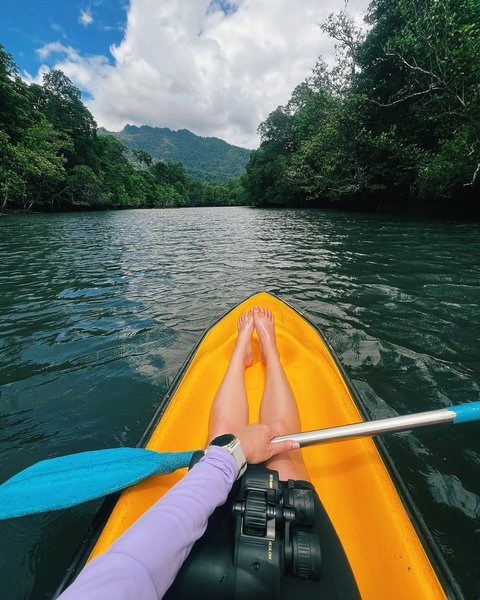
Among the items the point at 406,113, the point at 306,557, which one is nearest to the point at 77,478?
the point at 306,557

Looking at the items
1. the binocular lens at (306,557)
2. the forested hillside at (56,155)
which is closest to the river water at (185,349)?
the binocular lens at (306,557)

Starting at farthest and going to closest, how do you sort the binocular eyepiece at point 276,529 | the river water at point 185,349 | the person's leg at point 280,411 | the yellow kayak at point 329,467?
the river water at point 185,349
the person's leg at point 280,411
the yellow kayak at point 329,467
the binocular eyepiece at point 276,529

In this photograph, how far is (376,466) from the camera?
1.45 metres

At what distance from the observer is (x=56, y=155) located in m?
28.0

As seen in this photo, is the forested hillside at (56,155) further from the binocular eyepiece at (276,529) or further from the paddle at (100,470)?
the binocular eyepiece at (276,529)

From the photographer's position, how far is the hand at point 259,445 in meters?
1.36

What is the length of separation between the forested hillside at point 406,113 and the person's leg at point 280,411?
11.9 meters

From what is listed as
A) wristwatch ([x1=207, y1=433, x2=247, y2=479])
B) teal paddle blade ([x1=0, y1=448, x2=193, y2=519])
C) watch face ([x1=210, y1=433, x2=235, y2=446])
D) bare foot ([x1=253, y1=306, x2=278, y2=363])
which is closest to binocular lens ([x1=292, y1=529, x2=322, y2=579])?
wristwatch ([x1=207, y1=433, x2=247, y2=479])

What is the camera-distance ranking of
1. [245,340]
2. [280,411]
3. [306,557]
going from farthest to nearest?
[245,340], [280,411], [306,557]

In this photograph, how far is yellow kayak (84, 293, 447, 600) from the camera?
1.11 meters

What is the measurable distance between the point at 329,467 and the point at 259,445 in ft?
1.78

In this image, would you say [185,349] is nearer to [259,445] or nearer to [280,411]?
[280,411]

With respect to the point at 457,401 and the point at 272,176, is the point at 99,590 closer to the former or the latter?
the point at 457,401

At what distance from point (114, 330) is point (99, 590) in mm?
3353
